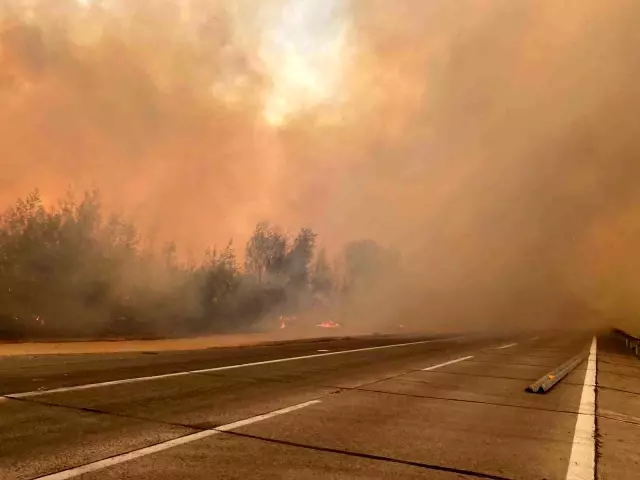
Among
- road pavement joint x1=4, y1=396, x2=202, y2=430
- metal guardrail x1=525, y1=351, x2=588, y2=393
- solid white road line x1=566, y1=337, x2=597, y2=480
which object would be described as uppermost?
road pavement joint x1=4, y1=396, x2=202, y2=430

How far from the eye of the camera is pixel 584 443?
748 centimetres

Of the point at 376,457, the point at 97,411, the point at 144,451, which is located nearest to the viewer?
the point at 144,451

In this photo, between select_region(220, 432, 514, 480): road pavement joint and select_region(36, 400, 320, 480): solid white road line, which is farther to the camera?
select_region(220, 432, 514, 480): road pavement joint

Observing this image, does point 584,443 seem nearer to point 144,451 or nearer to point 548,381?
point 144,451

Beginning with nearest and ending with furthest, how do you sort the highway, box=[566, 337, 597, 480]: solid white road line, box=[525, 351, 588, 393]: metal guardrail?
the highway < box=[566, 337, 597, 480]: solid white road line < box=[525, 351, 588, 393]: metal guardrail

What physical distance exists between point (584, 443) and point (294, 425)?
12.8 ft

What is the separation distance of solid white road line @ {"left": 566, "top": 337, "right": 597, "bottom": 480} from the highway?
0.03 m

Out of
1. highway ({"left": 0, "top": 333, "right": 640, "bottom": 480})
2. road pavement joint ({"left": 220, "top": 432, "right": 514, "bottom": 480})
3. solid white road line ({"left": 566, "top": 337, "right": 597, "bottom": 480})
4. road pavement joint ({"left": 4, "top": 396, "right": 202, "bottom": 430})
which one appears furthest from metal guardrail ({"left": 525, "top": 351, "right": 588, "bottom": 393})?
road pavement joint ({"left": 4, "top": 396, "right": 202, "bottom": 430})

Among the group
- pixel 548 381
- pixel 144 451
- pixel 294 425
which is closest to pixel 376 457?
pixel 294 425

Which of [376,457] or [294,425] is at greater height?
[294,425]

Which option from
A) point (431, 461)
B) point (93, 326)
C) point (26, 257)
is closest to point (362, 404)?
point (431, 461)

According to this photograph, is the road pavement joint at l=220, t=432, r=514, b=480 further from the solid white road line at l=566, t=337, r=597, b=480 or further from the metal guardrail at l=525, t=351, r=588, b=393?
the metal guardrail at l=525, t=351, r=588, b=393

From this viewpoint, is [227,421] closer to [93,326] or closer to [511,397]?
[511,397]

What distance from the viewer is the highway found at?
5.48 m
